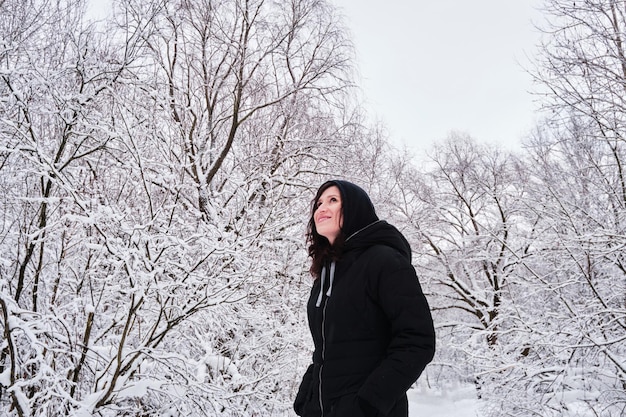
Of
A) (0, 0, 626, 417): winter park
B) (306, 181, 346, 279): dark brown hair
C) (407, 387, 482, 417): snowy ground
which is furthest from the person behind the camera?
(407, 387, 482, 417): snowy ground

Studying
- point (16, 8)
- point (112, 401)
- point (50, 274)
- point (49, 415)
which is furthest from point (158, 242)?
point (16, 8)

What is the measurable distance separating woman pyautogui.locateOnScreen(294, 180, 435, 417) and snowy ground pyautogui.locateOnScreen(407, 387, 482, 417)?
1268cm

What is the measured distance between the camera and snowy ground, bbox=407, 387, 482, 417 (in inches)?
554

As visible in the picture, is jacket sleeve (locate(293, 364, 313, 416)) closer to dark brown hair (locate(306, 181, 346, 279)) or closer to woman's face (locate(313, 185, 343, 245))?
dark brown hair (locate(306, 181, 346, 279))

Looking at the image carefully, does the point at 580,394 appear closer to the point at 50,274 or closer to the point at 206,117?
the point at 50,274

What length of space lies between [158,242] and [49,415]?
149cm

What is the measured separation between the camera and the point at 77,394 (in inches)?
136

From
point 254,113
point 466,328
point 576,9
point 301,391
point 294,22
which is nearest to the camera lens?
point 301,391

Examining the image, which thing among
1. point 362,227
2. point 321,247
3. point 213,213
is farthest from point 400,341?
point 213,213

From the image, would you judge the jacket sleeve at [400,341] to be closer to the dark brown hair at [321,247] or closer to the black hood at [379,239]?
the black hood at [379,239]

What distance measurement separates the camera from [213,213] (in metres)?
4.84

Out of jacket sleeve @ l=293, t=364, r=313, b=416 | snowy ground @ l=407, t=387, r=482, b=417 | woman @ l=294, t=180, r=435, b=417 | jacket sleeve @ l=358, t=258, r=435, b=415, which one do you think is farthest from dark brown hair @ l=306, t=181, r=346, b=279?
snowy ground @ l=407, t=387, r=482, b=417

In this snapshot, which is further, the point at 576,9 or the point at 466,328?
the point at 466,328

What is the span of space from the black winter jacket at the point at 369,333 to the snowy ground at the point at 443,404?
12701mm
